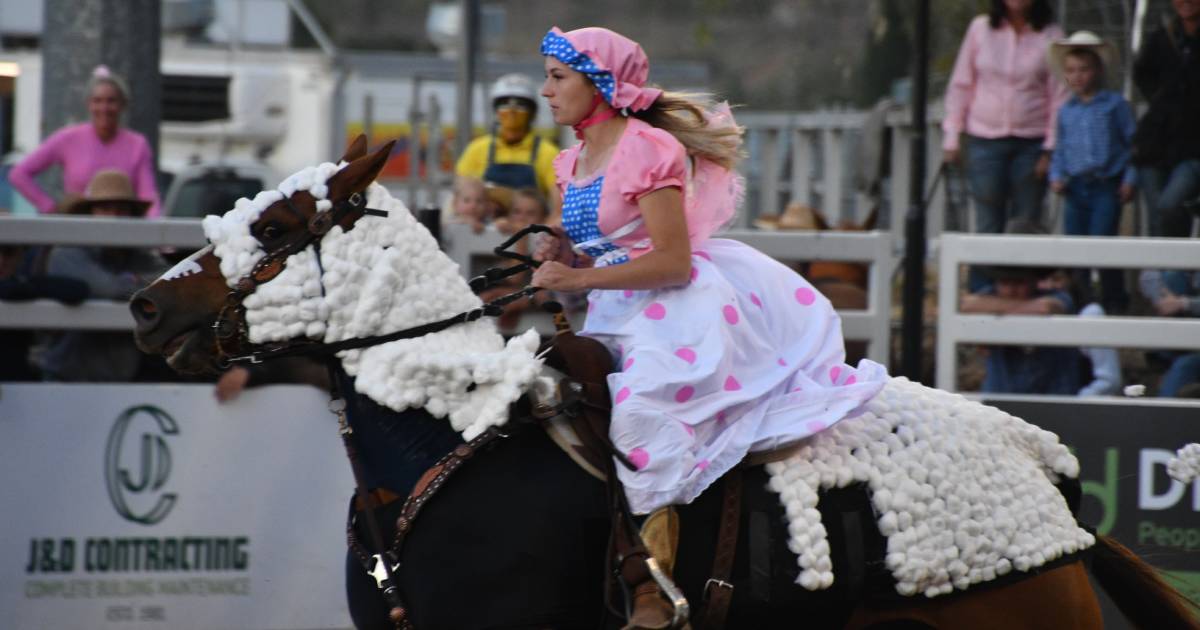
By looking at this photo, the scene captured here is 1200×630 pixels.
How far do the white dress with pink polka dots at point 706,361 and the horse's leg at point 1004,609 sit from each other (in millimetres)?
637

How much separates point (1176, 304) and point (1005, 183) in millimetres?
2010

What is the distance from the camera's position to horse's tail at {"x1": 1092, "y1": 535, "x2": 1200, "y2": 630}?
477 centimetres

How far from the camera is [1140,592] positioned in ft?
15.7

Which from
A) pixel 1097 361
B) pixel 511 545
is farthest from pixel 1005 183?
pixel 511 545

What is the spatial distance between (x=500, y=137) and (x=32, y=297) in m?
2.59

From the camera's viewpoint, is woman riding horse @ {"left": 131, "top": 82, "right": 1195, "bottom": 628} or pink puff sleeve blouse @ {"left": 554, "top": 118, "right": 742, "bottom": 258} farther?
pink puff sleeve blouse @ {"left": 554, "top": 118, "right": 742, "bottom": 258}

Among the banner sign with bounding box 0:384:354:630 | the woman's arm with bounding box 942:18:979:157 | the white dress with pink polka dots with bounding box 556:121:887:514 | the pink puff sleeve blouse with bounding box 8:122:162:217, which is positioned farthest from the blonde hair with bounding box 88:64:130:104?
the white dress with pink polka dots with bounding box 556:121:887:514

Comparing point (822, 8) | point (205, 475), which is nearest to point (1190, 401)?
point (205, 475)

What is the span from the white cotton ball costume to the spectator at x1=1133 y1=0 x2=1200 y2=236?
4.07 metres

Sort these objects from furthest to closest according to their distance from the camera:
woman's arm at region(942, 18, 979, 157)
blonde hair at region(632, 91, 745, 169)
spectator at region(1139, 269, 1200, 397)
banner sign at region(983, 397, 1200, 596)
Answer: woman's arm at region(942, 18, 979, 157)
spectator at region(1139, 269, 1200, 397)
banner sign at region(983, 397, 1200, 596)
blonde hair at region(632, 91, 745, 169)

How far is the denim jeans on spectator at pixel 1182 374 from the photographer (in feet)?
22.2

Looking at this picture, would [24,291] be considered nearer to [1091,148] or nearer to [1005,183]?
[1005,183]

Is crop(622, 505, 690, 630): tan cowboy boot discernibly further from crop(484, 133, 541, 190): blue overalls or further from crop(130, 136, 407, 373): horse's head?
crop(484, 133, 541, 190): blue overalls

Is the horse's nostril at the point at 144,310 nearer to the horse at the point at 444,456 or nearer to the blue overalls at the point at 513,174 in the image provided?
the horse at the point at 444,456
